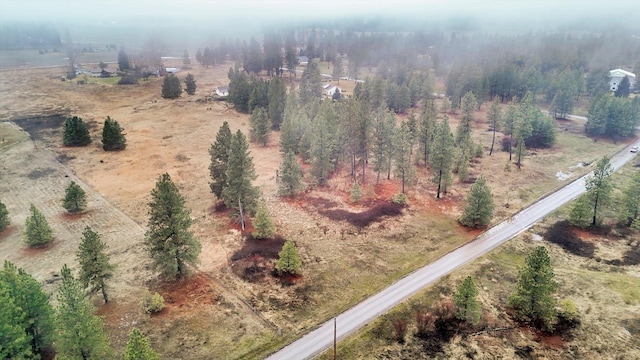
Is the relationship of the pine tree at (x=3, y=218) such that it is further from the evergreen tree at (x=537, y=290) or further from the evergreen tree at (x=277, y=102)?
the evergreen tree at (x=537, y=290)

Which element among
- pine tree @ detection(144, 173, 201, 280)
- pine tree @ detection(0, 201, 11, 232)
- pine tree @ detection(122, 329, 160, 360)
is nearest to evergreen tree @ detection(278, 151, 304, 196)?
pine tree @ detection(144, 173, 201, 280)

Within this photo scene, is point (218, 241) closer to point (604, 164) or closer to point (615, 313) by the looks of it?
point (615, 313)

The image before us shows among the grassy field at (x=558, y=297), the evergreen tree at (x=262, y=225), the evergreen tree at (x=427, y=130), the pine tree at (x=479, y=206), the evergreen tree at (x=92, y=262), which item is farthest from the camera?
the evergreen tree at (x=427, y=130)

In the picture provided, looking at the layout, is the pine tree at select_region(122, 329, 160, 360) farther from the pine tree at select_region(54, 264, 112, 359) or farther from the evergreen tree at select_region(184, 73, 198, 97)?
the evergreen tree at select_region(184, 73, 198, 97)

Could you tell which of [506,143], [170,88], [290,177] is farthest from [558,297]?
[170,88]

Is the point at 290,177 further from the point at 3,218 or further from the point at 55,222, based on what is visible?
the point at 3,218

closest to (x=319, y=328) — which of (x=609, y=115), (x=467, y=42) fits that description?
(x=609, y=115)

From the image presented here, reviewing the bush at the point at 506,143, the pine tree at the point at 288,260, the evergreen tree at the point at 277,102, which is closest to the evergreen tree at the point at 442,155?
the pine tree at the point at 288,260
